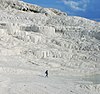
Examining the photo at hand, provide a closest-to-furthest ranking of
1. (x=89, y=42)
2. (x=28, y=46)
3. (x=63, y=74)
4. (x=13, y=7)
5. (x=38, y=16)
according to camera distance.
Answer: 1. (x=63, y=74)
2. (x=28, y=46)
3. (x=89, y=42)
4. (x=38, y=16)
5. (x=13, y=7)

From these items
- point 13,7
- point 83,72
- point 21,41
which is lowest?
point 83,72

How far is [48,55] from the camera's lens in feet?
140

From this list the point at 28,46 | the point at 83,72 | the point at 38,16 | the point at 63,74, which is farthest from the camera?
the point at 38,16

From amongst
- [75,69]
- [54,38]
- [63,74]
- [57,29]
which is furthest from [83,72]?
[57,29]

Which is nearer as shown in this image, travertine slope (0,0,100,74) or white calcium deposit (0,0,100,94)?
white calcium deposit (0,0,100,94)

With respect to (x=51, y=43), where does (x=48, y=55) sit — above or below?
below

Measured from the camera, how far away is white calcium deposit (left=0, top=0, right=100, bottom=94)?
24447mm

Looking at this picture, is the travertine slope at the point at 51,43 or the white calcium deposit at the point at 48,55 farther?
the travertine slope at the point at 51,43

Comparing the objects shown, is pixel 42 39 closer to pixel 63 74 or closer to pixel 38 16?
pixel 63 74

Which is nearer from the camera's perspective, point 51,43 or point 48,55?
point 48,55

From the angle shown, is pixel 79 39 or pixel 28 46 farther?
pixel 79 39

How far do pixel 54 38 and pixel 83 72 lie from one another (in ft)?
40.4

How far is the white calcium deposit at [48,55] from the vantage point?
24447 millimetres

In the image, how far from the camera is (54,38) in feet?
167
